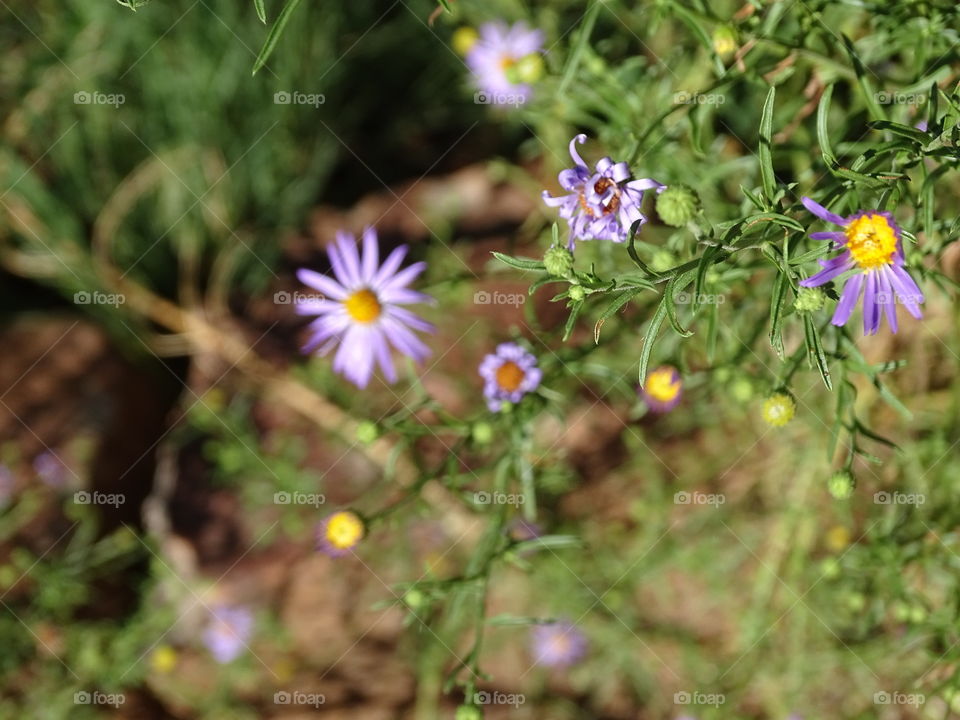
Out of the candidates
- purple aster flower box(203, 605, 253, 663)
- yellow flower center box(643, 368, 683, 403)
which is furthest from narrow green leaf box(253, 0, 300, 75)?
purple aster flower box(203, 605, 253, 663)

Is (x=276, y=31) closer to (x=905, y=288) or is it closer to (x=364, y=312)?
(x=364, y=312)

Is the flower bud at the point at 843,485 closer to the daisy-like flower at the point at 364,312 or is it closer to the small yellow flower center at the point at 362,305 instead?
the daisy-like flower at the point at 364,312

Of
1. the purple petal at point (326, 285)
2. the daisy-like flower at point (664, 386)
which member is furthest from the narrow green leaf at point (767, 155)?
the purple petal at point (326, 285)

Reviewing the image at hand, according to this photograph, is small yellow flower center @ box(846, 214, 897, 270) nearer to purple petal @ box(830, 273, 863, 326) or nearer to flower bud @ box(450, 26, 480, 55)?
purple petal @ box(830, 273, 863, 326)

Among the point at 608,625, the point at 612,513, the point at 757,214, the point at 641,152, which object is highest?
the point at 641,152

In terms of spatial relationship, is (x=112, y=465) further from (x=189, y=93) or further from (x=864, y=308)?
(x=864, y=308)

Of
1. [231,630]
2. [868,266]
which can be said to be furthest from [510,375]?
[231,630]

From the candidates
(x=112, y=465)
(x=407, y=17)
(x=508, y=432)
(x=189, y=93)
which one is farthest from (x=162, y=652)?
(x=407, y=17)
